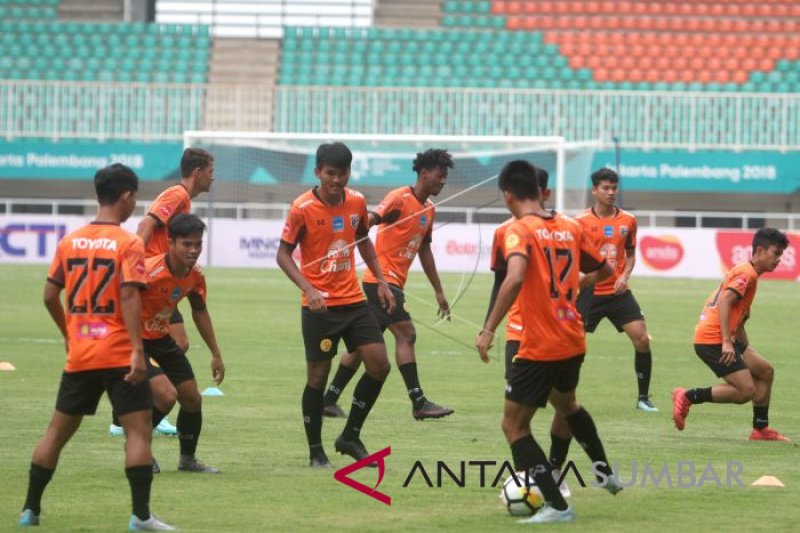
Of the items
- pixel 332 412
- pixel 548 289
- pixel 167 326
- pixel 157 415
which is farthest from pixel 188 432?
→ pixel 332 412

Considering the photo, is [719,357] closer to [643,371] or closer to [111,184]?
[643,371]

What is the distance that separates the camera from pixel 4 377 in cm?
1421

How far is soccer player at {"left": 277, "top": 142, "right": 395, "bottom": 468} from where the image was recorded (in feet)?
31.4

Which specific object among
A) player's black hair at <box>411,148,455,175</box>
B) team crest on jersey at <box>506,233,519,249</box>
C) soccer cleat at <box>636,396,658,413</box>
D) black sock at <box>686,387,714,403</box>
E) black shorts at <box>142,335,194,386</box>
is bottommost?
soccer cleat at <box>636,396,658,413</box>

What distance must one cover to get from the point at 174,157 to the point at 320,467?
2703cm

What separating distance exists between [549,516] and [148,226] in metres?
3.83

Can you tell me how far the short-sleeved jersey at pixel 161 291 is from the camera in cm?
889

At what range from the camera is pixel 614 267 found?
44.4ft

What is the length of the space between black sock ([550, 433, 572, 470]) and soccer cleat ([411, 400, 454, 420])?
10.7 ft

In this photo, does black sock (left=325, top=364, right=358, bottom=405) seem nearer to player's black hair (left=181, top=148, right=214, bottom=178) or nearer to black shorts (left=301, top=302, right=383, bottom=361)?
black shorts (left=301, top=302, right=383, bottom=361)

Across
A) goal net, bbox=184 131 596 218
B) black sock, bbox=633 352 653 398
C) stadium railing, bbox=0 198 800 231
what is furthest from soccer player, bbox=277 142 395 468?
stadium railing, bbox=0 198 800 231

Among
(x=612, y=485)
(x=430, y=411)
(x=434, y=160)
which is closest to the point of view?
(x=612, y=485)

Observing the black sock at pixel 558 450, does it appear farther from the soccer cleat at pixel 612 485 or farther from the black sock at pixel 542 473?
the black sock at pixel 542 473

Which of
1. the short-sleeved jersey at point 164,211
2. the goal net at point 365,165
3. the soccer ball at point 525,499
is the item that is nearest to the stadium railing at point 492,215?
the goal net at point 365,165
